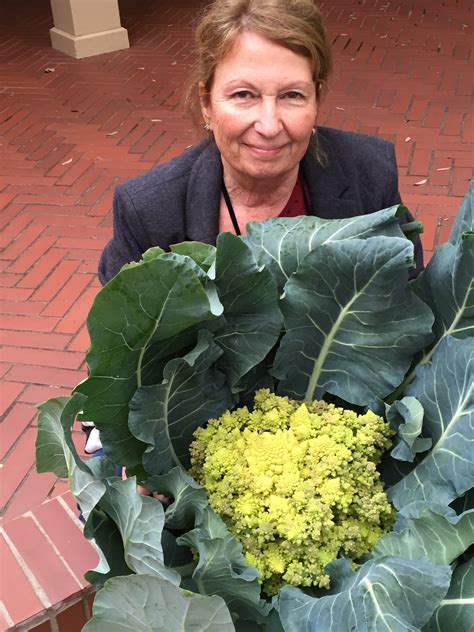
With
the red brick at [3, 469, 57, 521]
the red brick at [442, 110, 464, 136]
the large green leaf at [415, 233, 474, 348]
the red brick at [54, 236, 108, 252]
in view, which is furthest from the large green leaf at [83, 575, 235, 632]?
the red brick at [442, 110, 464, 136]

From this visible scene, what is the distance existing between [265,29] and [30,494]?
1626mm

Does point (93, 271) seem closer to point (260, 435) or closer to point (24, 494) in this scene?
point (24, 494)

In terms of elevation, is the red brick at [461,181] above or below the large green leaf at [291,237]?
below

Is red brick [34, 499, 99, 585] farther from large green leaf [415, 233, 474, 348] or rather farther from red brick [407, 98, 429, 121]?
red brick [407, 98, 429, 121]

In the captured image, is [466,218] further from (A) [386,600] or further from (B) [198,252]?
(A) [386,600]

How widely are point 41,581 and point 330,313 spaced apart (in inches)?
29.2

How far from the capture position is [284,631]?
0.98 meters

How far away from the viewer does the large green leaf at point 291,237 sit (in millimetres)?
1137

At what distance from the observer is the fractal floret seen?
1020mm

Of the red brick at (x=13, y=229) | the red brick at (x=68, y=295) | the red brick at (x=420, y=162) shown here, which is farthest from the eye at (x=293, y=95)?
the red brick at (x=420, y=162)

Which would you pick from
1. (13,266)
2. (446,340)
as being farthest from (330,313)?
(13,266)

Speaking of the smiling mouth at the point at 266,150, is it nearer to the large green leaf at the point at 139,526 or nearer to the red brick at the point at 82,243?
the large green leaf at the point at 139,526

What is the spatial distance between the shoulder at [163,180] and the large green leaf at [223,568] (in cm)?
98

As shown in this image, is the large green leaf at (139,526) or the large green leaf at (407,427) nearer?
the large green leaf at (139,526)
